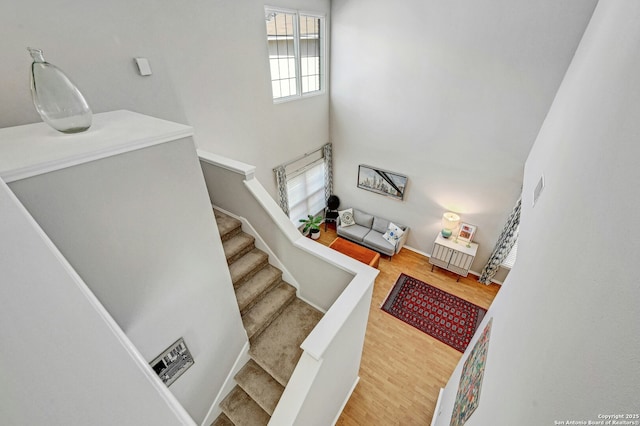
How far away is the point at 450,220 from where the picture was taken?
15.9 feet

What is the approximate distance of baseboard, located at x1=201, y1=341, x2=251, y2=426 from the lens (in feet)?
7.88

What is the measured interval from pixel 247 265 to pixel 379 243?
3.34 meters

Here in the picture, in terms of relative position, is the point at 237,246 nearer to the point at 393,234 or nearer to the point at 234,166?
the point at 234,166

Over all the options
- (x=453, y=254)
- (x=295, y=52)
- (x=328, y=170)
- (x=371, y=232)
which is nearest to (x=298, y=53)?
(x=295, y=52)

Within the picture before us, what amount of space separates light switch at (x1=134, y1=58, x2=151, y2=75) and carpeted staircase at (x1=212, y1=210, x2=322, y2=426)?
170 centimetres

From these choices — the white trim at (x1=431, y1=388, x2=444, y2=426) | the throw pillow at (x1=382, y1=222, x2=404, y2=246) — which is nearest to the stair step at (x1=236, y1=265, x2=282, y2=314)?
the white trim at (x1=431, y1=388, x2=444, y2=426)

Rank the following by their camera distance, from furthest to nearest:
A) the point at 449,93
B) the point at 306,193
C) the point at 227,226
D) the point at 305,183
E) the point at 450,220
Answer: the point at 306,193 → the point at 305,183 → the point at 450,220 → the point at 449,93 → the point at 227,226

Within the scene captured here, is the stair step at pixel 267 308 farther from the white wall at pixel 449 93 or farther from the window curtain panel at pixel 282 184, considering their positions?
the white wall at pixel 449 93

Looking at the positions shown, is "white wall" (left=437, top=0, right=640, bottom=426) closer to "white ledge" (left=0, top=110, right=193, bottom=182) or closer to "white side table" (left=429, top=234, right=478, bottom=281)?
"white ledge" (left=0, top=110, right=193, bottom=182)

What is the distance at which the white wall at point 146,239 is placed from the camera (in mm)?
1118

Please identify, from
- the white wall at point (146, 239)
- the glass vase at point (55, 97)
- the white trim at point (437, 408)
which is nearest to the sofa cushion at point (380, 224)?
the white trim at point (437, 408)

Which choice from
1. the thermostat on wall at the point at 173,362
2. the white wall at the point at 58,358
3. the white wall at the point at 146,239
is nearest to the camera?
the white wall at the point at 58,358

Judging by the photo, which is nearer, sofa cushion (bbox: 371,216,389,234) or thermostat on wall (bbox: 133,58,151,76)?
thermostat on wall (bbox: 133,58,151,76)

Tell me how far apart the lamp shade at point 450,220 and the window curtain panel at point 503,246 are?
754 millimetres
